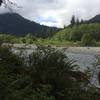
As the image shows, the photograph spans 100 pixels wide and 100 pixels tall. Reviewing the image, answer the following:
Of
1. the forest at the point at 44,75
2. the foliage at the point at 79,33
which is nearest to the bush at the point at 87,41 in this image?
the foliage at the point at 79,33

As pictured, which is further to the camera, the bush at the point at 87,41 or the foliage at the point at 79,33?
the foliage at the point at 79,33

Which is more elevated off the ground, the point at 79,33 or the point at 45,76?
the point at 45,76

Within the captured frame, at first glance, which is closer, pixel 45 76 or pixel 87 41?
pixel 45 76

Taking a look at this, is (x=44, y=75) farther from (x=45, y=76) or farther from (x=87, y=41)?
(x=87, y=41)

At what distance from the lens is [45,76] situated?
7430 mm

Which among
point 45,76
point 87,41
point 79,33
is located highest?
point 45,76

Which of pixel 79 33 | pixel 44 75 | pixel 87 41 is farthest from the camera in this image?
pixel 79 33

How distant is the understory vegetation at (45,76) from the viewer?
21.1 ft

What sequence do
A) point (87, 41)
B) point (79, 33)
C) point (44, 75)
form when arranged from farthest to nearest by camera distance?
point (79, 33) < point (87, 41) < point (44, 75)

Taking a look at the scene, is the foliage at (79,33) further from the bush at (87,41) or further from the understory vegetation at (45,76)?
the understory vegetation at (45,76)

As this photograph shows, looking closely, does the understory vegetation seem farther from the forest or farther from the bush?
the bush

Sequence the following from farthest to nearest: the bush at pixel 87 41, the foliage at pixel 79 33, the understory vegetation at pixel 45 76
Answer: the foliage at pixel 79 33, the bush at pixel 87 41, the understory vegetation at pixel 45 76

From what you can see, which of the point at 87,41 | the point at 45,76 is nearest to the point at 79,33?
the point at 87,41

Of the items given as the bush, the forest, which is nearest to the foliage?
the bush
